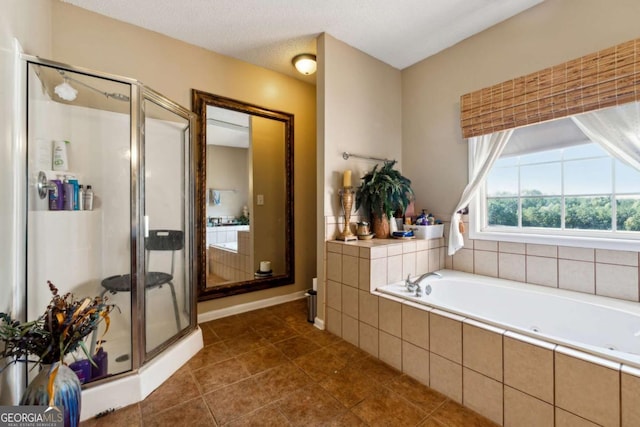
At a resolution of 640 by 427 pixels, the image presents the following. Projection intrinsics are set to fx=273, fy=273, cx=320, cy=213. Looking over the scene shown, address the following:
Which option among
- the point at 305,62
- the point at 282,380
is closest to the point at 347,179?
the point at 305,62

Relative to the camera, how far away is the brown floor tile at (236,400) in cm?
138

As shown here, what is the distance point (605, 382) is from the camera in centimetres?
105

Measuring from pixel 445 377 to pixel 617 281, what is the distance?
1292 millimetres

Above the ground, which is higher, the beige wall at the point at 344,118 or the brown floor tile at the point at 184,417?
the beige wall at the point at 344,118

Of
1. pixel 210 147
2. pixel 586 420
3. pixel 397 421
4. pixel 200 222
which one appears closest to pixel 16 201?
pixel 200 222

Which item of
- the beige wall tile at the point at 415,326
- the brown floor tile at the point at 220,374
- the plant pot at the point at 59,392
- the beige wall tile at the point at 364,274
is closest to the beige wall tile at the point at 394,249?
the beige wall tile at the point at 364,274

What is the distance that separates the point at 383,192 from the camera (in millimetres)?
2277

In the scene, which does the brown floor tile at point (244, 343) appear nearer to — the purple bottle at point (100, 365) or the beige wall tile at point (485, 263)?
the purple bottle at point (100, 365)

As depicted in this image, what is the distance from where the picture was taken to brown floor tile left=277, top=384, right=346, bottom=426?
1340 millimetres

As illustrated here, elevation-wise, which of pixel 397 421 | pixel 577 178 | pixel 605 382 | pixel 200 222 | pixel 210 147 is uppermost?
pixel 210 147

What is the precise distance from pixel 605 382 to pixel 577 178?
1510 millimetres

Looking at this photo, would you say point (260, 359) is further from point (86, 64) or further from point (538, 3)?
point (538, 3)

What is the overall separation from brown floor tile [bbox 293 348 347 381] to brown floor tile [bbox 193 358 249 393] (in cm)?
36

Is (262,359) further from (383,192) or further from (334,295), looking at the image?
(383,192)
